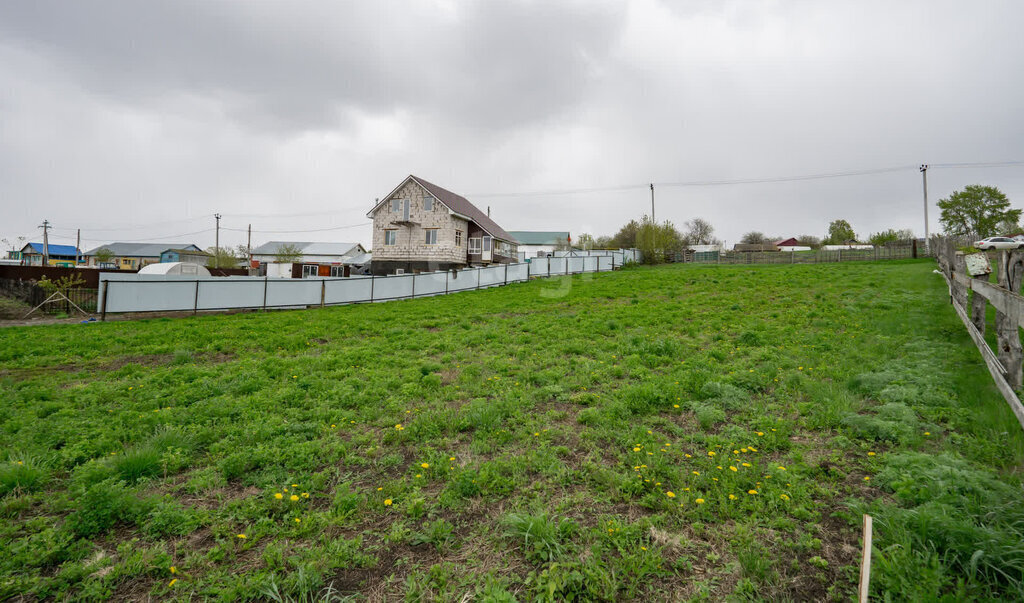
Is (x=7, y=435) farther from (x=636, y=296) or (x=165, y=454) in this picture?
(x=636, y=296)

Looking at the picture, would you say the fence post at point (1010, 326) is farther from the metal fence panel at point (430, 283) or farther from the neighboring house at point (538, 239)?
the neighboring house at point (538, 239)

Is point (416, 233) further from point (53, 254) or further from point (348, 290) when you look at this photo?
point (53, 254)

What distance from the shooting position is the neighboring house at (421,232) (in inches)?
1383

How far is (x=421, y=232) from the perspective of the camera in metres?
35.6

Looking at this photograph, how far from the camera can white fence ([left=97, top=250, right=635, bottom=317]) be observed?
47.3 feet

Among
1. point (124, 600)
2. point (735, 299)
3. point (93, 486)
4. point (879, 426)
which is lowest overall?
point (124, 600)

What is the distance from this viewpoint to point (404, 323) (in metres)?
12.6

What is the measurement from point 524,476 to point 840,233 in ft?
317

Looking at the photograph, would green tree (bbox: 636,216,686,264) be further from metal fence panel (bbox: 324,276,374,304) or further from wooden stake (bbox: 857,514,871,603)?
wooden stake (bbox: 857,514,871,603)

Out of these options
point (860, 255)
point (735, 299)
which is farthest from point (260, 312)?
point (860, 255)

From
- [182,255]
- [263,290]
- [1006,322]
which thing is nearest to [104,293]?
[263,290]

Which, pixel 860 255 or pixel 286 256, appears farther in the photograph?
pixel 286 256

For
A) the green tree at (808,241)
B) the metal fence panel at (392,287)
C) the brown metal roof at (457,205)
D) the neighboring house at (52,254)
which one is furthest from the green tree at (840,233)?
the neighboring house at (52,254)

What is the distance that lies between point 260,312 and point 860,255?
43683 millimetres
